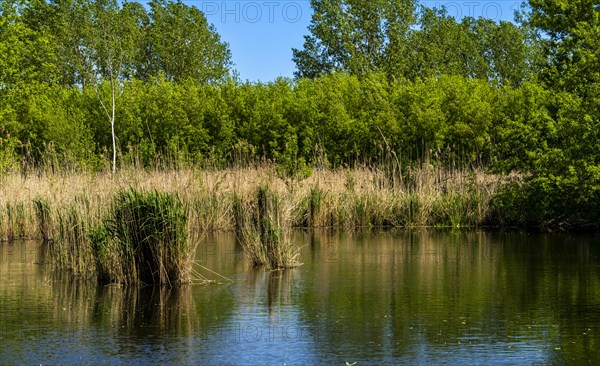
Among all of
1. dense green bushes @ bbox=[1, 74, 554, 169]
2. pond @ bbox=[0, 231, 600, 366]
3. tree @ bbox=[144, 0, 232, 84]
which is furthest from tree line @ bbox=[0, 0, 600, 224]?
tree @ bbox=[144, 0, 232, 84]

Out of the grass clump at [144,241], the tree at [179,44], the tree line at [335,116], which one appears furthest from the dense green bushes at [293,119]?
the tree at [179,44]

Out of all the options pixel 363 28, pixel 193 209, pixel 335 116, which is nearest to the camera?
pixel 193 209

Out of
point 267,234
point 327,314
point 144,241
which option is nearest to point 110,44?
point 267,234

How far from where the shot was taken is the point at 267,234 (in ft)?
53.5

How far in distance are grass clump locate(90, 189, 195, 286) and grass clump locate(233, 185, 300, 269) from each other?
170 centimetres

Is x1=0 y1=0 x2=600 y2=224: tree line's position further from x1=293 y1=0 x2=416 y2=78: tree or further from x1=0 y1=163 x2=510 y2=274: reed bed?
x1=293 y1=0 x2=416 y2=78: tree

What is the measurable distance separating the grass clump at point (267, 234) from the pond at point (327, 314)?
401 millimetres

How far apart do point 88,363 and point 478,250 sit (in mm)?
11456

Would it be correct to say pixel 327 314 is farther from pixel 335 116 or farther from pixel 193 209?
pixel 335 116

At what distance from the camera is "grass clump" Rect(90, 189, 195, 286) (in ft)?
46.5

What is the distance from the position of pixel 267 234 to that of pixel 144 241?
267 cm

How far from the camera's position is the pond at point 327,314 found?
9.80 m

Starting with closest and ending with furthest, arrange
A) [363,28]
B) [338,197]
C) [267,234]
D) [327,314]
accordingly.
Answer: [327,314]
[267,234]
[338,197]
[363,28]

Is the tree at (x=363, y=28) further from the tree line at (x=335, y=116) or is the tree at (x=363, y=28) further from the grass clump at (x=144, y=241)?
the grass clump at (x=144, y=241)
